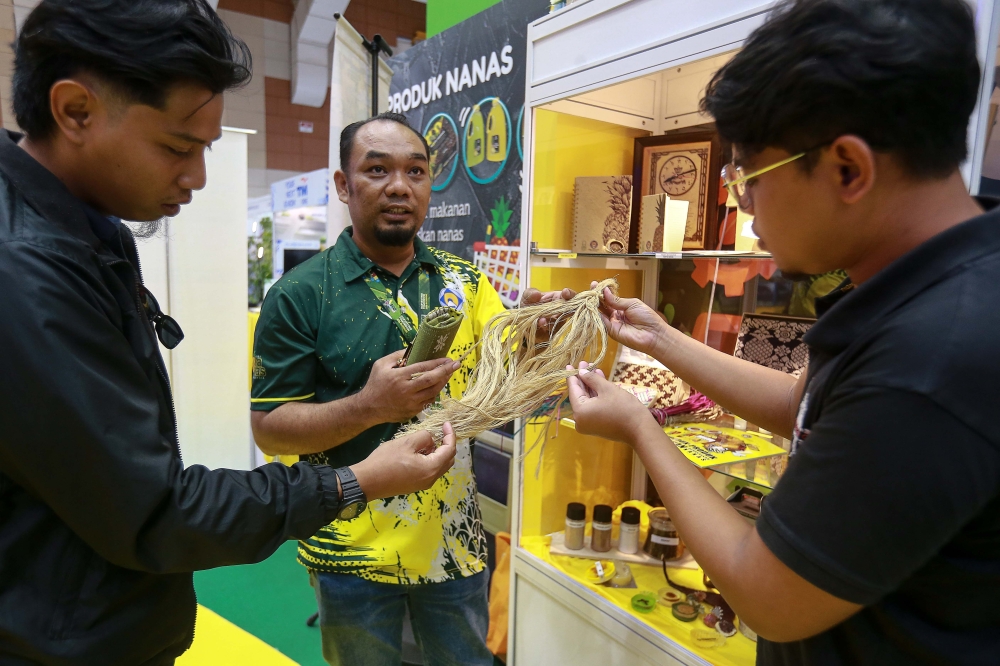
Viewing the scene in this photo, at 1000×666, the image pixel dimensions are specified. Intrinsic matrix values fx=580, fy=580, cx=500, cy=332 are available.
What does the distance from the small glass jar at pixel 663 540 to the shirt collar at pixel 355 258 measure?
1249 mm

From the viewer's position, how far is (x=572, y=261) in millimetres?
2264

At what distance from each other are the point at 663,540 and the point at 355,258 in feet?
4.99

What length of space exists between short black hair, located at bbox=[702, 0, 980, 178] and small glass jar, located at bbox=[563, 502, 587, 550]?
171 cm

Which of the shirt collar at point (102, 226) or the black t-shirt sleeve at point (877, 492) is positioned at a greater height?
the shirt collar at point (102, 226)

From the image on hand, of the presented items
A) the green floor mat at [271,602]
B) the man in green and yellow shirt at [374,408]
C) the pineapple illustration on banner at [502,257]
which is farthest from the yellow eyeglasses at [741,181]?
the green floor mat at [271,602]

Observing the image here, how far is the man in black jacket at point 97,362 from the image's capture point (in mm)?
899

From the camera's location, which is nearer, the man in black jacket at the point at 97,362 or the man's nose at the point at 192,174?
the man in black jacket at the point at 97,362

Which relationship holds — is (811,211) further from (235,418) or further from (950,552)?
(235,418)

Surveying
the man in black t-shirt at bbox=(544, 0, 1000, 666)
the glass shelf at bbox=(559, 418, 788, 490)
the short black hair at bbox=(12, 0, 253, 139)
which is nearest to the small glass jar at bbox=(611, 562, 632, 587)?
the glass shelf at bbox=(559, 418, 788, 490)

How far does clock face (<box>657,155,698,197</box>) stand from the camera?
210cm

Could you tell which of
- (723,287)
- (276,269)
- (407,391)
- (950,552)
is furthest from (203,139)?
(276,269)

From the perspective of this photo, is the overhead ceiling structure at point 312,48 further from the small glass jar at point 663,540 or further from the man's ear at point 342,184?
the small glass jar at point 663,540

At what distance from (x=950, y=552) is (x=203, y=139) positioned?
1402 mm

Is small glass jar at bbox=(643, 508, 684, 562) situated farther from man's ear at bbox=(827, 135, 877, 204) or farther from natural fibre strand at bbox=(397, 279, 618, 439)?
man's ear at bbox=(827, 135, 877, 204)
